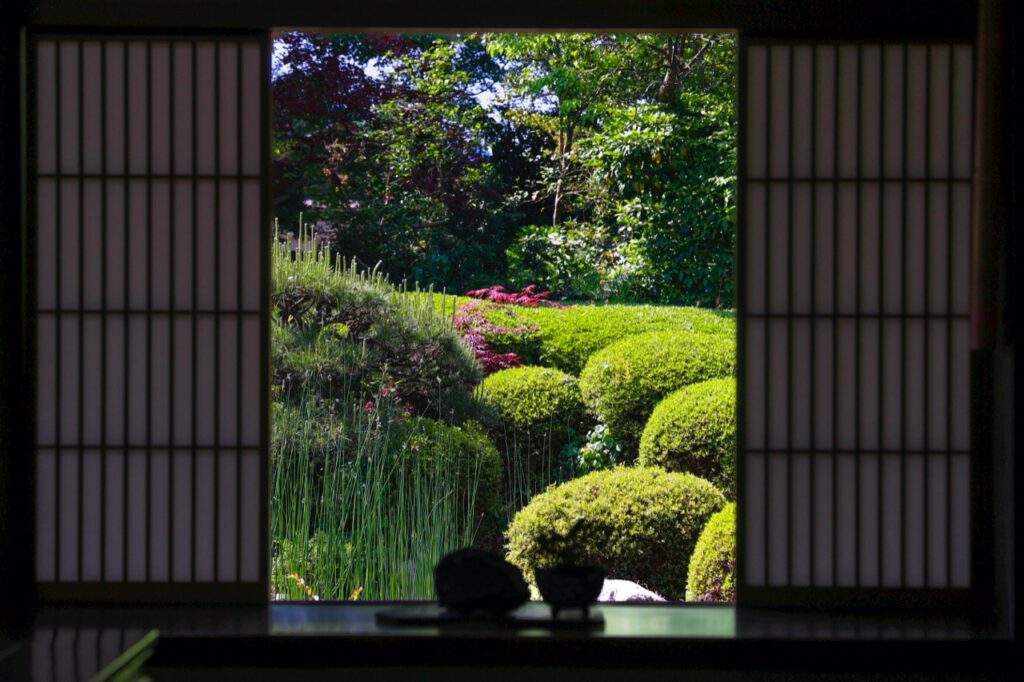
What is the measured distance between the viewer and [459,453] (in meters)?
A: 6.77

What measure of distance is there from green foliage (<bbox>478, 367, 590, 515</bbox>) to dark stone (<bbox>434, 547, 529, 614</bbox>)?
407 cm

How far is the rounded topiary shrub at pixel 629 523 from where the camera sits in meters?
6.03

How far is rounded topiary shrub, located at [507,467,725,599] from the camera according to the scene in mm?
6027

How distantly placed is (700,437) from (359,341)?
237 centimetres
